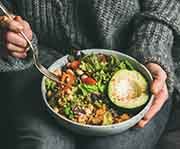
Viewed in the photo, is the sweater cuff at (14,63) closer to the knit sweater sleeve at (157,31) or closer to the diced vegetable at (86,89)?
the diced vegetable at (86,89)

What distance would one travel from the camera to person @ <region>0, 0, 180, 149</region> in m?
1.01

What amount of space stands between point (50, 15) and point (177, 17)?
26cm

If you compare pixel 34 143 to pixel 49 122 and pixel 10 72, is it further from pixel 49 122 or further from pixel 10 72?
pixel 10 72

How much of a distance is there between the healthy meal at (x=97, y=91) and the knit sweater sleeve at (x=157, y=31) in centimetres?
5

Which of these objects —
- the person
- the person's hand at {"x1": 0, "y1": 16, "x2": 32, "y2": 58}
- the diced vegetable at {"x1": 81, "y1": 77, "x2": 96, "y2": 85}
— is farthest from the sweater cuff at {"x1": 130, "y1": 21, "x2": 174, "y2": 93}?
the person's hand at {"x1": 0, "y1": 16, "x2": 32, "y2": 58}

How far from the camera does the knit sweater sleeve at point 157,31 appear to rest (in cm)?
103

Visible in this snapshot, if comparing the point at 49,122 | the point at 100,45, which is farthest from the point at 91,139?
the point at 100,45

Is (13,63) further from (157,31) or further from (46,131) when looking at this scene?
(157,31)

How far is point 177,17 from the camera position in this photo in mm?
1049

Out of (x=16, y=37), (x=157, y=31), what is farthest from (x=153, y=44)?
(x=16, y=37)

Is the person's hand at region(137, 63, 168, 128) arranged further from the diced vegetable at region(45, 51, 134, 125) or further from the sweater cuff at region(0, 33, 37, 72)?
the sweater cuff at region(0, 33, 37, 72)

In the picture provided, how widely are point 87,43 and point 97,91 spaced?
6.9 inches

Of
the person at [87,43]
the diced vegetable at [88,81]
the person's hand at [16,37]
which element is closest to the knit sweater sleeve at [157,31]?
the person at [87,43]

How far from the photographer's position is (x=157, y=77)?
0.97 m
